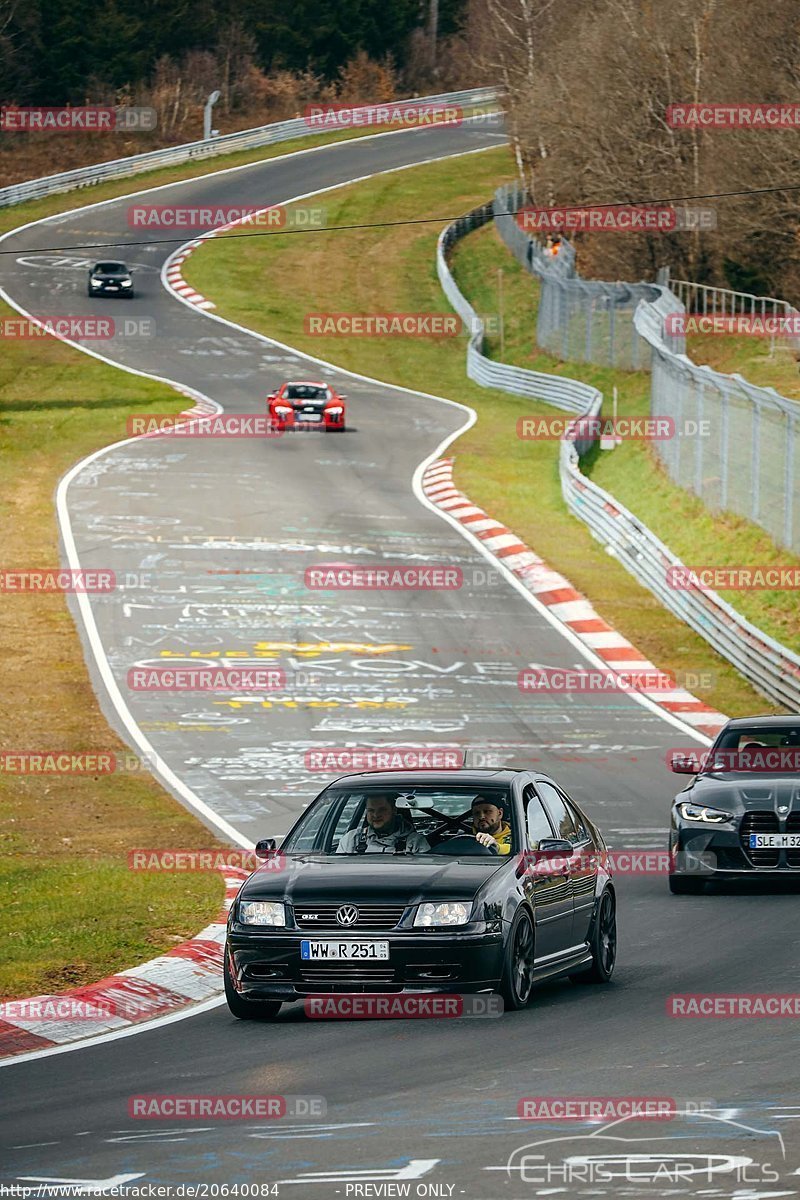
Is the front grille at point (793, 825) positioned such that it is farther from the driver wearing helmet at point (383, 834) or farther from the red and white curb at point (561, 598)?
the red and white curb at point (561, 598)

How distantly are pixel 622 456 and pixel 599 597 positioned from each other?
1167cm

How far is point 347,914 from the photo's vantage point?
10.7 meters

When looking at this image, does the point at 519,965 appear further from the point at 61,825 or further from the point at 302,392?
the point at 302,392

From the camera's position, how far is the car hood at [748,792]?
16.3 metres

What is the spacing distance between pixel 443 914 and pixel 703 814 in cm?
613

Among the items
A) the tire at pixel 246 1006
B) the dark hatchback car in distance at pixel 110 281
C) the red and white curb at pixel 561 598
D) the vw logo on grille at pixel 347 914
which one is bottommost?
the red and white curb at pixel 561 598

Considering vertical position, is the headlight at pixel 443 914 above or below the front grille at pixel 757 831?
above

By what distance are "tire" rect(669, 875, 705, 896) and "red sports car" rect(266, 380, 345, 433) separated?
3269 centimetres

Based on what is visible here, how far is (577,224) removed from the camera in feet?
214

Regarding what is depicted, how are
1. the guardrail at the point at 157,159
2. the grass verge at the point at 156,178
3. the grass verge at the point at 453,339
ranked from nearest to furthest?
the grass verge at the point at 453,339 → the grass verge at the point at 156,178 → the guardrail at the point at 157,159

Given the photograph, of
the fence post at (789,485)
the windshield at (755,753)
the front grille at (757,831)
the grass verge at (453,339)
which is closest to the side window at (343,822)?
the front grille at (757,831)

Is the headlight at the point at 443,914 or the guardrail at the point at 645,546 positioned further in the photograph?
the guardrail at the point at 645,546

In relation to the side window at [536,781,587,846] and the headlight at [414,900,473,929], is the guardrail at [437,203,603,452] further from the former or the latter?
the headlight at [414,900,473,929]

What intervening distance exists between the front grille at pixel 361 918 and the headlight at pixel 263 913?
0.10 meters
